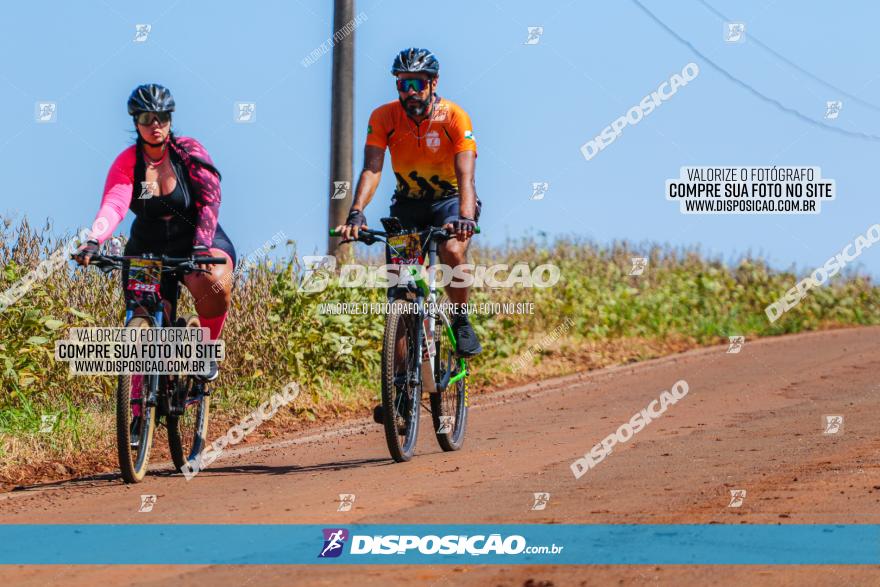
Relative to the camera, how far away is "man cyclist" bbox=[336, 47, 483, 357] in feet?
28.4

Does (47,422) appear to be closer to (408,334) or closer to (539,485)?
(408,334)

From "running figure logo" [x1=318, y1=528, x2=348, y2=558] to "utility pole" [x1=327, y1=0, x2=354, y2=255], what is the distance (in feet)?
28.2

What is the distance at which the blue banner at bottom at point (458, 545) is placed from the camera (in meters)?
5.41

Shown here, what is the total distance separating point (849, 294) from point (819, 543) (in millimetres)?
20498

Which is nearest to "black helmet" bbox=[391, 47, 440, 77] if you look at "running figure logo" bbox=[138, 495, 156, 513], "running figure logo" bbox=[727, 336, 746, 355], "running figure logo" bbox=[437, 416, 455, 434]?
"running figure logo" bbox=[437, 416, 455, 434]

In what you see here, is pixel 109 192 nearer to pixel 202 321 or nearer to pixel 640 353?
pixel 202 321

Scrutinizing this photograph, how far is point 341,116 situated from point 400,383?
6.71 meters

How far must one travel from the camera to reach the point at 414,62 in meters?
8.60

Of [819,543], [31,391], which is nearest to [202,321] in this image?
[31,391]

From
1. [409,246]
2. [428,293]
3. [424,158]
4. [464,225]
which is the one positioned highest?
[424,158]

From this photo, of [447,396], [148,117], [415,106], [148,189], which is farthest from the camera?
[447,396]

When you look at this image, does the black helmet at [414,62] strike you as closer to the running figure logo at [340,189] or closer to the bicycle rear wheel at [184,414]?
the bicycle rear wheel at [184,414]

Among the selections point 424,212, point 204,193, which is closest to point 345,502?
point 204,193

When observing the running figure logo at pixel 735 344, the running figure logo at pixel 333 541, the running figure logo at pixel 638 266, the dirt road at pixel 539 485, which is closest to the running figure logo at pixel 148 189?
the dirt road at pixel 539 485
